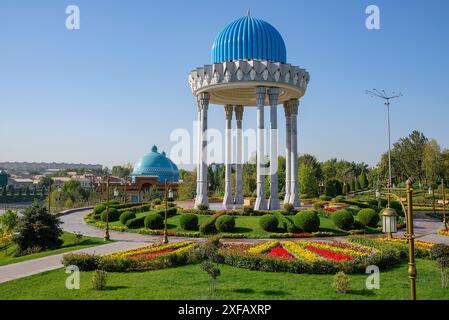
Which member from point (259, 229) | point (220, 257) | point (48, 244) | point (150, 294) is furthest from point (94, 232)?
point (150, 294)

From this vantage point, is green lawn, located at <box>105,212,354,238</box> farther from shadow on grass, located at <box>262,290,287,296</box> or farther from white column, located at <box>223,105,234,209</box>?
shadow on grass, located at <box>262,290,287,296</box>

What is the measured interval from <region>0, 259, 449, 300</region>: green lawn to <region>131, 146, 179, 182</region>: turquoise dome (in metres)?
68.7

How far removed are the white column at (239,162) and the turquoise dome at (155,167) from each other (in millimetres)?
41693

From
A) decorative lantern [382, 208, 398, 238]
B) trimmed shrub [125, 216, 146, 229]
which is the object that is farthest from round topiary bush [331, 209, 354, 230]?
decorative lantern [382, 208, 398, 238]

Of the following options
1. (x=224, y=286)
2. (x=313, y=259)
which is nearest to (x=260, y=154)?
(x=313, y=259)

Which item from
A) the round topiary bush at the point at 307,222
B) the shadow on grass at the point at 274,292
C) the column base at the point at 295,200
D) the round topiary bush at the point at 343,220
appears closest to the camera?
the shadow on grass at the point at 274,292

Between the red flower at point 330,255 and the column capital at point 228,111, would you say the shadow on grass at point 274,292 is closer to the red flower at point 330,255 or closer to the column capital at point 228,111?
the red flower at point 330,255

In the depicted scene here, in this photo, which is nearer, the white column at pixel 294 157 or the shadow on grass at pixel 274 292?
the shadow on grass at pixel 274 292

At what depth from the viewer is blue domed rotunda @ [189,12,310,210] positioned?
36438mm

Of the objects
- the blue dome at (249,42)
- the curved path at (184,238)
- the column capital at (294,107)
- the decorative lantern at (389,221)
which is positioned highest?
the blue dome at (249,42)

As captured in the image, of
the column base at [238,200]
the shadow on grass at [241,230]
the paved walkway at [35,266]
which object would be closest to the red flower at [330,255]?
the shadow on grass at [241,230]

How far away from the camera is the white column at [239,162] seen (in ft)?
144

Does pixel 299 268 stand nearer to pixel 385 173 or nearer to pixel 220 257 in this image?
pixel 220 257
